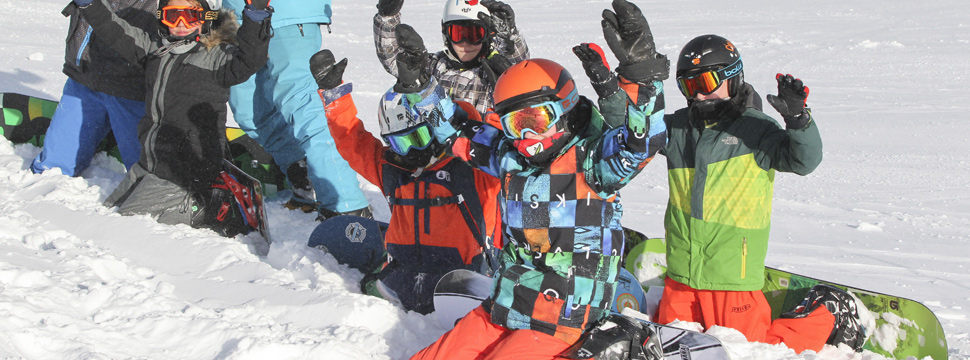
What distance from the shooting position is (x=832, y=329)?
3.59 meters

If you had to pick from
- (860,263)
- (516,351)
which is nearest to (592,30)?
(860,263)

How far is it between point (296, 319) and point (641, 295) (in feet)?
5.29

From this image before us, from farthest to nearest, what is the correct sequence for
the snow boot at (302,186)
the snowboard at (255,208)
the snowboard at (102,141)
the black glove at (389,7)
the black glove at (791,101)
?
the snowboard at (102,141) < the snow boot at (302,186) < the snowboard at (255,208) < the black glove at (389,7) < the black glove at (791,101)

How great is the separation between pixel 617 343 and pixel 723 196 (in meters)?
1.02

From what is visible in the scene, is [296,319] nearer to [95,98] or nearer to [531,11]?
[95,98]

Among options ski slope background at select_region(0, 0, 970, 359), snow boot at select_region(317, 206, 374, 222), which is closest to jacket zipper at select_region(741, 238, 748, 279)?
ski slope background at select_region(0, 0, 970, 359)

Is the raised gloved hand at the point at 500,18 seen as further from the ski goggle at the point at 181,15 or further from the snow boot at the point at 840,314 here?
the snow boot at the point at 840,314

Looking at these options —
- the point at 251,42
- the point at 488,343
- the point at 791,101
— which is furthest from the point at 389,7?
the point at 791,101

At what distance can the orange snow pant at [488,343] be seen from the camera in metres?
2.83

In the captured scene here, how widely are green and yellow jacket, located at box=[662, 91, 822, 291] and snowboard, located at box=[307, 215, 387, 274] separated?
1677 millimetres

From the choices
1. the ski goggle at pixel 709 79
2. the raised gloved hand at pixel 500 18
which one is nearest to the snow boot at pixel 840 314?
the ski goggle at pixel 709 79

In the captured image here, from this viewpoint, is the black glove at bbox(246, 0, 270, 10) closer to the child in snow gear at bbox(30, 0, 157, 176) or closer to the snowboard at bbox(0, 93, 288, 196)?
the child in snow gear at bbox(30, 0, 157, 176)

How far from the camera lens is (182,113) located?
4730 mm

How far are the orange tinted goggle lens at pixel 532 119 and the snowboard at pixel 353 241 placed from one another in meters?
1.70
